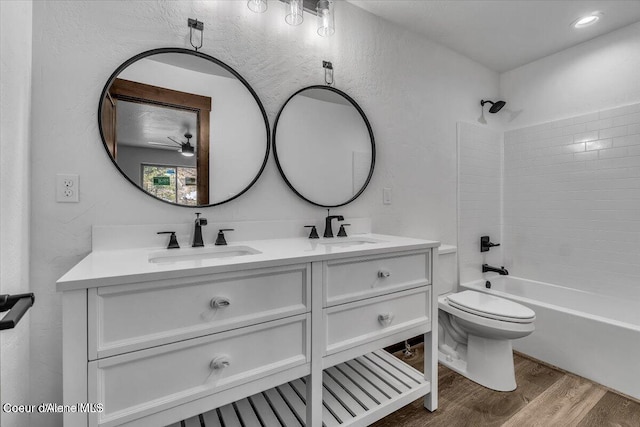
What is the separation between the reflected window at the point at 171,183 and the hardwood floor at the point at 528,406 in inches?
57.2

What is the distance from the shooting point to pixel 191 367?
2.97 ft

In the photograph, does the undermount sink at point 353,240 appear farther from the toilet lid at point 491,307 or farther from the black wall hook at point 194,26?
the black wall hook at point 194,26

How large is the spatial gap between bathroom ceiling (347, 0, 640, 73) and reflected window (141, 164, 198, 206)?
1.56 m

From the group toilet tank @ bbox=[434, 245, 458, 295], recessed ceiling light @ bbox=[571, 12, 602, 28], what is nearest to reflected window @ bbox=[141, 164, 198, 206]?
toilet tank @ bbox=[434, 245, 458, 295]

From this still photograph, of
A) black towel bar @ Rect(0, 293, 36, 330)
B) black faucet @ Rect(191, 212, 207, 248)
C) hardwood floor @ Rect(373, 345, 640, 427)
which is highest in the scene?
black faucet @ Rect(191, 212, 207, 248)

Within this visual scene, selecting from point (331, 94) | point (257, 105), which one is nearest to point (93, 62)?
point (257, 105)

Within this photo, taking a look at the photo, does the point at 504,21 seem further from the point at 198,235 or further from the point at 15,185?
the point at 15,185

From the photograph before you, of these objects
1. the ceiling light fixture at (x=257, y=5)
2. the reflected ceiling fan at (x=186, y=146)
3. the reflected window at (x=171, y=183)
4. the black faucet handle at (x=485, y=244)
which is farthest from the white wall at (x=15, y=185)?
the black faucet handle at (x=485, y=244)

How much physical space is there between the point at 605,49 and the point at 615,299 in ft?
6.26

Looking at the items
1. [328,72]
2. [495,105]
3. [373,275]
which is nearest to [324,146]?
[328,72]

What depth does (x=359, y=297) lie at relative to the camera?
49.4 inches

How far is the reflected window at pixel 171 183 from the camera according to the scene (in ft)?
4.28

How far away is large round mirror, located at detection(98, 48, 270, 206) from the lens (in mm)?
1258

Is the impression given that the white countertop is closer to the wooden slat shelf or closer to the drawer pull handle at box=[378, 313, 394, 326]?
the drawer pull handle at box=[378, 313, 394, 326]
